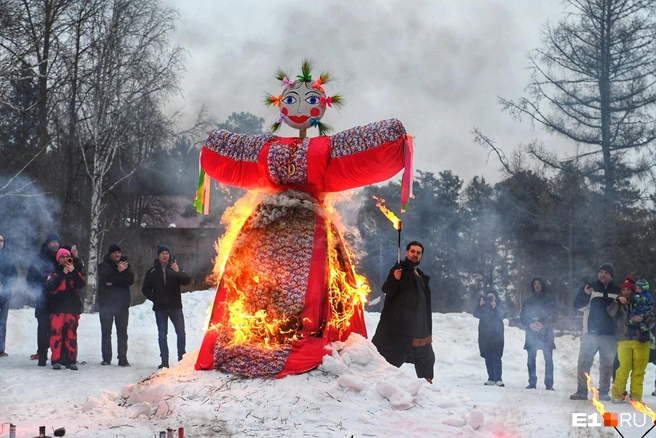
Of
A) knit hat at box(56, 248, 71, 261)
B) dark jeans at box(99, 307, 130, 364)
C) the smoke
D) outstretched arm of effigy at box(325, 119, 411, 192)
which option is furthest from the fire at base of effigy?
the smoke

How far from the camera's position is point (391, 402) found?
6324 mm

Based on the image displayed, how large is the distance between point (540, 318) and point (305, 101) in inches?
233

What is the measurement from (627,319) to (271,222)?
5376 mm

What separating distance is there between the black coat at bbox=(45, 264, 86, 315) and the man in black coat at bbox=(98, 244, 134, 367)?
0.65 m

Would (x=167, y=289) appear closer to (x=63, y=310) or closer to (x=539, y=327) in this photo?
(x=63, y=310)

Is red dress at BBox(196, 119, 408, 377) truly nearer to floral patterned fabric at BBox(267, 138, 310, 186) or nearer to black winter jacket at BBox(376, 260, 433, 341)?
floral patterned fabric at BBox(267, 138, 310, 186)

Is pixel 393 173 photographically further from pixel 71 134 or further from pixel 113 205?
pixel 113 205

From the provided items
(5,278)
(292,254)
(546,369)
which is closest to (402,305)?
(292,254)

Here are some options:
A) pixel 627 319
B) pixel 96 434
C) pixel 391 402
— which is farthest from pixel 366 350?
pixel 627 319

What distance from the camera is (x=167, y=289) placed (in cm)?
1145

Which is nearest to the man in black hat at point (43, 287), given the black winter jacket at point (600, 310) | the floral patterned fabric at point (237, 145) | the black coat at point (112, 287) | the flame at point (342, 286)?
the black coat at point (112, 287)

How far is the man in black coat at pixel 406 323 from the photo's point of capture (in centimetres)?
812

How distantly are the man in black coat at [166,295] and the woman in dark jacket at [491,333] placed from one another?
180 inches

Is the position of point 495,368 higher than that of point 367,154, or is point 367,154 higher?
point 367,154
